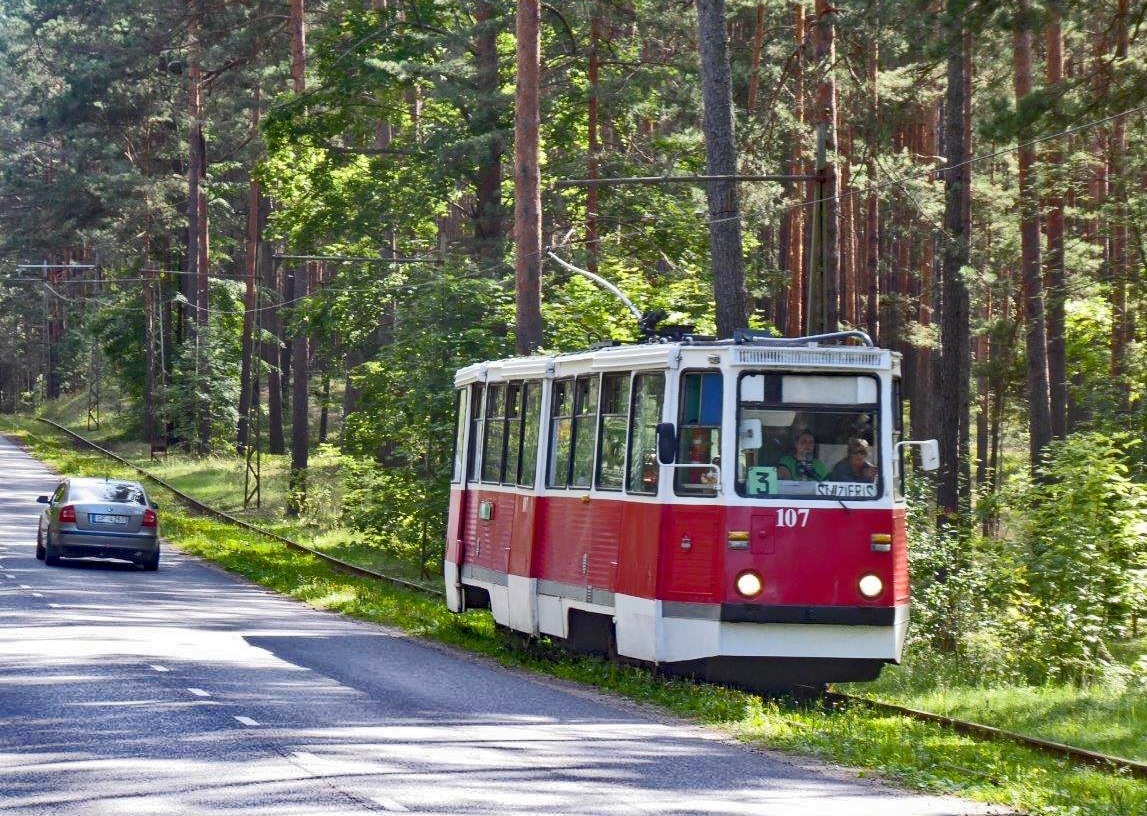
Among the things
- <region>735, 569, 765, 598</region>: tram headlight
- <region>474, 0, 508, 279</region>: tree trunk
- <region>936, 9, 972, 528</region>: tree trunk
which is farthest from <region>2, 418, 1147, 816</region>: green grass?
<region>474, 0, 508, 279</region>: tree trunk

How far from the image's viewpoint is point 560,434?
57.9ft

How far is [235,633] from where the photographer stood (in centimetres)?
1986

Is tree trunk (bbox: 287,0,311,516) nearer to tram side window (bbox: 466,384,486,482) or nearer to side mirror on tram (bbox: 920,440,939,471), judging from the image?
tram side window (bbox: 466,384,486,482)

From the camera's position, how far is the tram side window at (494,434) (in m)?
19.6

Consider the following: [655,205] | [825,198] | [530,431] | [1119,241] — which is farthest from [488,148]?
[530,431]

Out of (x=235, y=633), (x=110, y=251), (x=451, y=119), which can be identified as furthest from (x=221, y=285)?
(x=235, y=633)

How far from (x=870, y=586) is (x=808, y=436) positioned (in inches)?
56.0

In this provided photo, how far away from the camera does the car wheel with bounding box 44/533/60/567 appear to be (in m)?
30.1


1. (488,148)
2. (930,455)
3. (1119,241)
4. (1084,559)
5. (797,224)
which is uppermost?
(797,224)

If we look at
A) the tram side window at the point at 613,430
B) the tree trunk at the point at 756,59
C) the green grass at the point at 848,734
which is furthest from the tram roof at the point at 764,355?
the tree trunk at the point at 756,59

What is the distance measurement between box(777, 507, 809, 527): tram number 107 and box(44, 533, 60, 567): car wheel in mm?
19049

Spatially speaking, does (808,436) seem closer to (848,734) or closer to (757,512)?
(757,512)

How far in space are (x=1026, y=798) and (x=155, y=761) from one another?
5.18 meters

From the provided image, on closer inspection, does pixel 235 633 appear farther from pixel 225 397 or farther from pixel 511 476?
pixel 225 397
